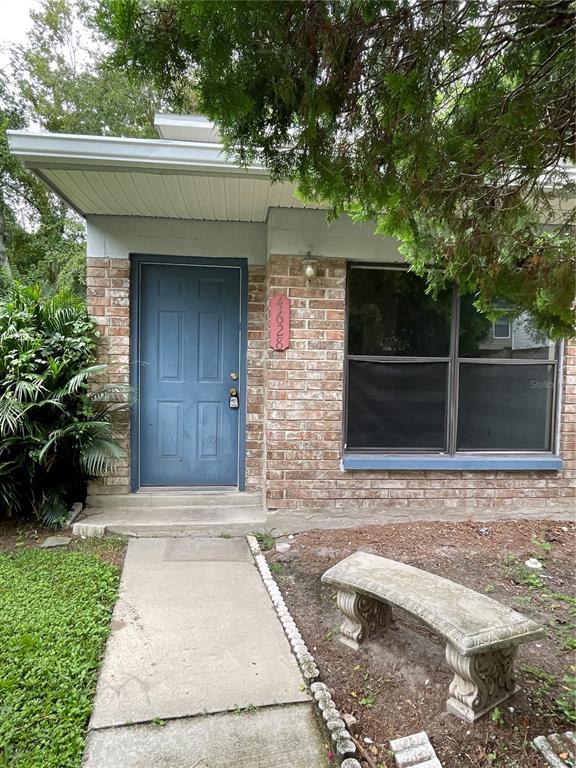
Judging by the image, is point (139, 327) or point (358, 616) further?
point (139, 327)

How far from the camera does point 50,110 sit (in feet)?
38.7

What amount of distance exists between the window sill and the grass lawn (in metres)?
2.16

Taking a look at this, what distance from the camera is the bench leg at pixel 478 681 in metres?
1.87

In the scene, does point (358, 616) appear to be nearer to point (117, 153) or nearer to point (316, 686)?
point (316, 686)

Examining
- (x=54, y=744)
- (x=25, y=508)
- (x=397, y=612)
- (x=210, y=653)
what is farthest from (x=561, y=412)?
(x=25, y=508)

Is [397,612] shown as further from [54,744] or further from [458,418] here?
[458,418]

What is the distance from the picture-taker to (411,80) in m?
1.62

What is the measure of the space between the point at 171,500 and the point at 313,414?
158cm

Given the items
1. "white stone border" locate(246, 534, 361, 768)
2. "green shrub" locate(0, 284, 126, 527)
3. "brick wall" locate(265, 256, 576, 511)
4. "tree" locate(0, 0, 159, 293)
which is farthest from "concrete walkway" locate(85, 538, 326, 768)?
"tree" locate(0, 0, 159, 293)

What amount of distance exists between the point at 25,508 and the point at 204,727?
3.17 metres

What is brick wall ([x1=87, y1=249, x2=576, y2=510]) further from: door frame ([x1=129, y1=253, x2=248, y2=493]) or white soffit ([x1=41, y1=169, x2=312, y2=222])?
white soffit ([x1=41, y1=169, x2=312, y2=222])

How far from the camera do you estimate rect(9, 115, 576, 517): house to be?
423 centimetres

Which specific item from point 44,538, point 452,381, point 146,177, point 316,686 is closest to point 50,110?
point 146,177

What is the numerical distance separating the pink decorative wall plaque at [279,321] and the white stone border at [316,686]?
1.87 meters
